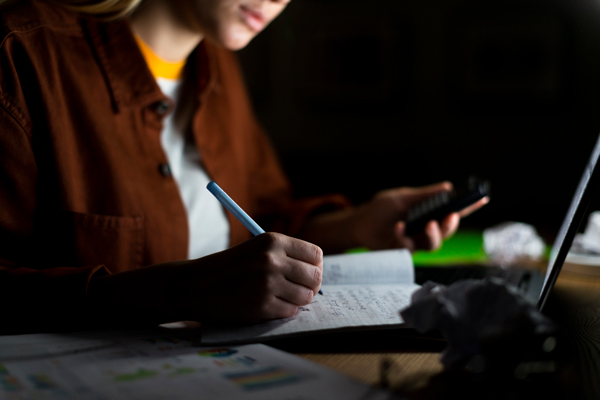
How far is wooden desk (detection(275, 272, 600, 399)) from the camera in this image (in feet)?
1.11

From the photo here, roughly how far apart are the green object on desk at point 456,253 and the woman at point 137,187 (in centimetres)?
7

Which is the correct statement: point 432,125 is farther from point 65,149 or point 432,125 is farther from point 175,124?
point 65,149

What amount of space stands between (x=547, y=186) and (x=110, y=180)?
1.87m

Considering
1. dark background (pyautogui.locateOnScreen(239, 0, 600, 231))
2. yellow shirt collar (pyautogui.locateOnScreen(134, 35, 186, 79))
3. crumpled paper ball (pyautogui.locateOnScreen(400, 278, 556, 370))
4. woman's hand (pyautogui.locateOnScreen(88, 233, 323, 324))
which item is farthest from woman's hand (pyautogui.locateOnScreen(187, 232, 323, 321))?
dark background (pyautogui.locateOnScreen(239, 0, 600, 231))

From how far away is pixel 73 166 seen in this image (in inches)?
24.8

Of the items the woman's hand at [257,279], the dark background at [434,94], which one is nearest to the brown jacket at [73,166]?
the woman's hand at [257,279]

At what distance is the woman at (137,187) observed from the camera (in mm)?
449

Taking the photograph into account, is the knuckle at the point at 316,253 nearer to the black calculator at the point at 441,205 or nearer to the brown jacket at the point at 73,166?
the brown jacket at the point at 73,166

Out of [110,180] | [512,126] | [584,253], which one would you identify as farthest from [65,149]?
[512,126]

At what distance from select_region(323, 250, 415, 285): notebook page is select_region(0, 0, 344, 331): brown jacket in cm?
25

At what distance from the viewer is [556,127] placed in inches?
79.2

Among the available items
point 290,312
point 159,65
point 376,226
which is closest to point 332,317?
point 290,312

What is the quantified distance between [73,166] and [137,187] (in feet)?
0.30

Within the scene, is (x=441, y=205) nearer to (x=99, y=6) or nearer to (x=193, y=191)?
(x=193, y=191)
